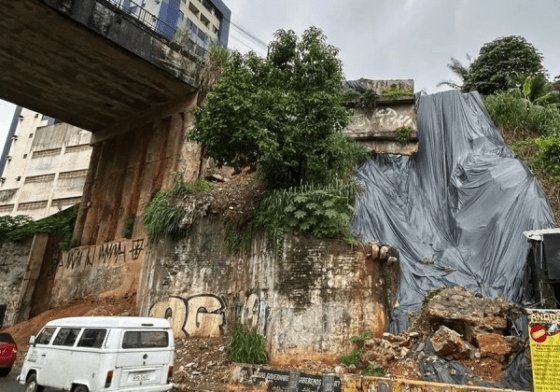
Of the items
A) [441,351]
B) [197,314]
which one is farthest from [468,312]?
[197,314]

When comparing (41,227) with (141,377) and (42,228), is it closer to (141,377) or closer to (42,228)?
(42,228)

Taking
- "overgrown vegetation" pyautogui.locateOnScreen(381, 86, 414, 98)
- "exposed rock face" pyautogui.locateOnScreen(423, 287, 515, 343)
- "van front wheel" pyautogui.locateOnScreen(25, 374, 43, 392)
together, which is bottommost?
"van front wheel" pyautogui.locateOnScreen(25, 374, 43, 392)

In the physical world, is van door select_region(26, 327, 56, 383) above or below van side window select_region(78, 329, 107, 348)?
below

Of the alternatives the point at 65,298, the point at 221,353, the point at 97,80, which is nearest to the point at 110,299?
the point at 65,298

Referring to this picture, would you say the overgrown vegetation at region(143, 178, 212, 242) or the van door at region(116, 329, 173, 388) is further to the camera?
the overgrown vegetation at region(143, 178, 212, 242)

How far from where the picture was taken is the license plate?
7605 mm

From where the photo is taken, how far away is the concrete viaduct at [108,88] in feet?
46.8

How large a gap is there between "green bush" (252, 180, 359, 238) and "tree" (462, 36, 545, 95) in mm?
14141

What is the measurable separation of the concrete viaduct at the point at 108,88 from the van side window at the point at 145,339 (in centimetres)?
899

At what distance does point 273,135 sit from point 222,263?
13.0 feet

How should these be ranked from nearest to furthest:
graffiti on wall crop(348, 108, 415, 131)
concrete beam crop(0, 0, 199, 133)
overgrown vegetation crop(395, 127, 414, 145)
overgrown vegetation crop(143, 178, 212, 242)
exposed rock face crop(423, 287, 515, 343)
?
exposed rock face crop(423, 287, 515, 343)
overgrown vegetation crop(143, 178, 212, 242)
concrete beam crop(0, 0, 199, 133)
overgrown vegetation crop(395, 127, 414, 145)
graffiti on wall crop(348, 108, 415, 131)

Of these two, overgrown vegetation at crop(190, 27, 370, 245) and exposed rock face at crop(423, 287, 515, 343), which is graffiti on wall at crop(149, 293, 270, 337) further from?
exposed rock face at crop(423, 287, 515, 343)

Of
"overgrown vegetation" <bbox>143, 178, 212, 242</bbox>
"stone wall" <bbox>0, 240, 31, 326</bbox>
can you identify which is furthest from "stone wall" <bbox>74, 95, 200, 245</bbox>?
"stone wall" <bbox>0, 240, 31, 326</bbox>

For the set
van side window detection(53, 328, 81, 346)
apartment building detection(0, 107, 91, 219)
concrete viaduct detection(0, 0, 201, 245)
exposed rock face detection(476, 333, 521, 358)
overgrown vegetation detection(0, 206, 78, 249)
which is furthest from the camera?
apartment building detection(0, 107, 91, 219)
